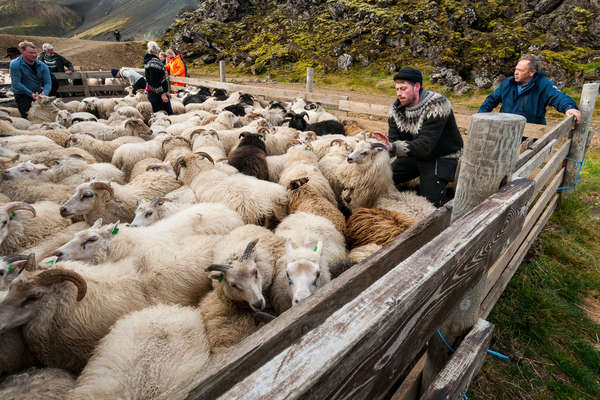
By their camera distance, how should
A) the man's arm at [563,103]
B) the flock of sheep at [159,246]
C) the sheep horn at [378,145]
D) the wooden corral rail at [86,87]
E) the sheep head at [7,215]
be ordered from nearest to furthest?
the flock of sheep at [159,246] < the sheep head at [7,215] < the sheep horn at [378,145] < the man's arm at [563,103] < the wooden corral rail at [86,87]

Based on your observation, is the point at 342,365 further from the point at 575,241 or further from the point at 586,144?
the point at 586,144

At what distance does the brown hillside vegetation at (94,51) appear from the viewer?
96.7 feet

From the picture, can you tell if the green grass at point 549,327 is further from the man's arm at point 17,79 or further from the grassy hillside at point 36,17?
the grassy hillside at point 36,17

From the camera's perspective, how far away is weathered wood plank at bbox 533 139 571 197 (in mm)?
3170

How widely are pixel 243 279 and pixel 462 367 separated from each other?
1.58m

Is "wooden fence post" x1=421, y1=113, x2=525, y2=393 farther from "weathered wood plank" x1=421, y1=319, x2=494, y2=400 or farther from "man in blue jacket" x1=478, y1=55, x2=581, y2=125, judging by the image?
"man in blue jacket" x1=478, y1=55, x2=581, y2=125

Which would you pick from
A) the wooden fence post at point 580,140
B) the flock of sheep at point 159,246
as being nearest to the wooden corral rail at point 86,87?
the flock of sheep at point 159,246

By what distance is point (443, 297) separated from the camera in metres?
1.22

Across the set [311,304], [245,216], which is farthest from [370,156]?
[311,304]

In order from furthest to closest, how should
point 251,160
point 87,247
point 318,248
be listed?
point 251,160 → point 87,247 → point 318,248

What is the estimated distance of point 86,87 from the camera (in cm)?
1214

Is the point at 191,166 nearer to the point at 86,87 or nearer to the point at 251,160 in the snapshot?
the point at 251,160

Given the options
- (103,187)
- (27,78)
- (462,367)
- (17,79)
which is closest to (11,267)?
(103,187)

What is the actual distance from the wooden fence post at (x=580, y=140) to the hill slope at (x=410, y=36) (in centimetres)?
1233
